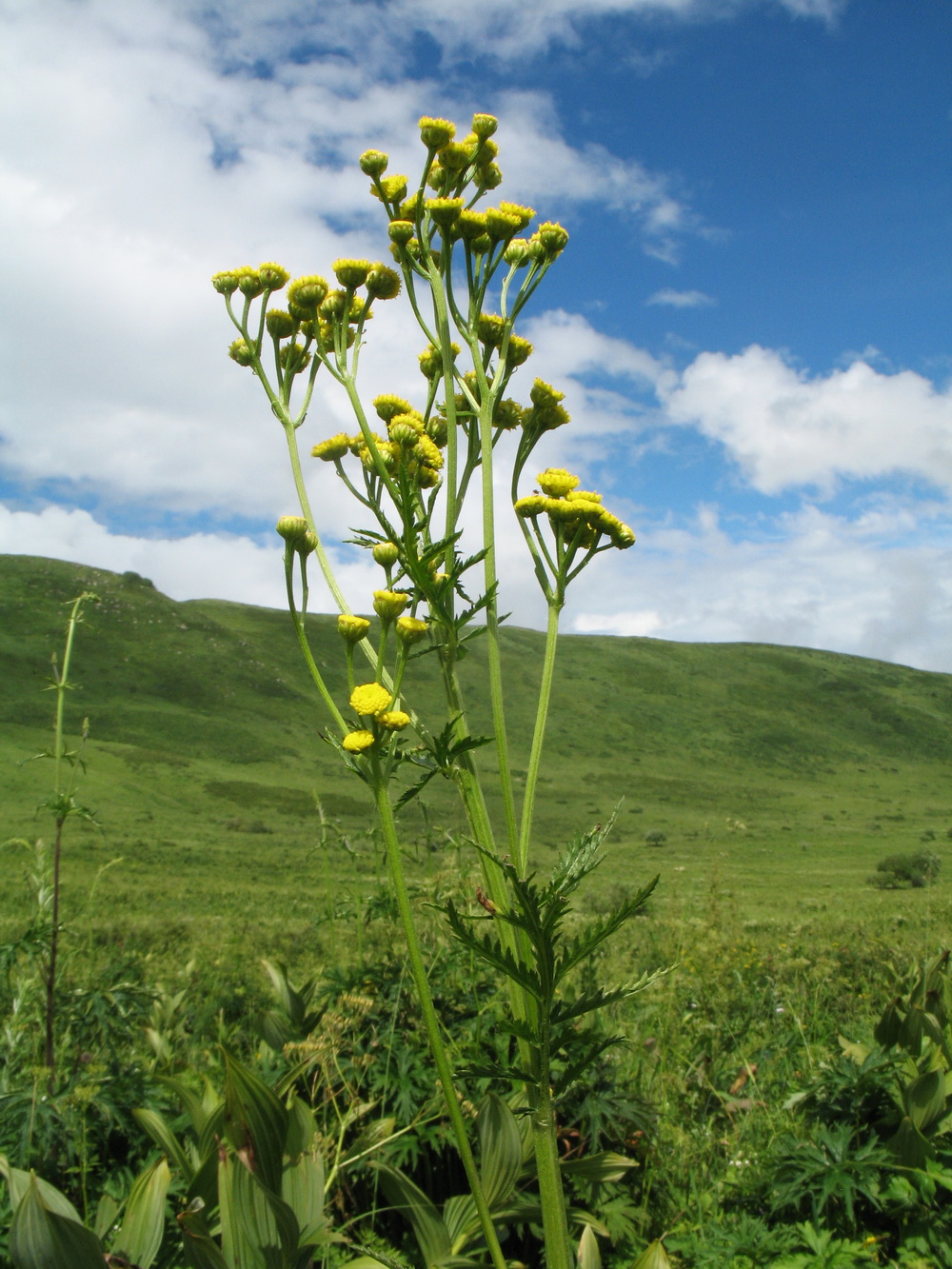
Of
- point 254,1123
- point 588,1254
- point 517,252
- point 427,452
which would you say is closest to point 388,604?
point 427,452

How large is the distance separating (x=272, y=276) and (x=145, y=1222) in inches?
98.9

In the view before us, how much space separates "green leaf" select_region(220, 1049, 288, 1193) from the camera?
1967 mm

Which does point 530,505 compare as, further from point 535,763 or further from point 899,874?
point 899,874

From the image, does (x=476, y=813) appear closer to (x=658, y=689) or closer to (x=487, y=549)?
(x=487, y=549)

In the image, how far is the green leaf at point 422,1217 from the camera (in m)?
2.15

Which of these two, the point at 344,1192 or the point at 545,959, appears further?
the point at 344,1192

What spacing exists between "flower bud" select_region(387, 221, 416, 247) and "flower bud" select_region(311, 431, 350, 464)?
1.77ft

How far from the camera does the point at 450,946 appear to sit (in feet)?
12.0

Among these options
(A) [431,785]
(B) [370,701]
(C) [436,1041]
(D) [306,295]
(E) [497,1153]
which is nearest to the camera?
(C) [436,1041]

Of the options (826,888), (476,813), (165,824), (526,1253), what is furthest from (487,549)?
(165,824)

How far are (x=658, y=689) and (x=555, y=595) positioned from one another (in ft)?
367

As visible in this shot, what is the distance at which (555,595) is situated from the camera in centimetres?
190

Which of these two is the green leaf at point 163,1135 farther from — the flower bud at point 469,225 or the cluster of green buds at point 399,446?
the flower bud at point 469,225

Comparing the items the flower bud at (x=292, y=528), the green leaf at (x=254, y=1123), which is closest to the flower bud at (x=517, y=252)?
the flower bud at (x=292, y=528)
